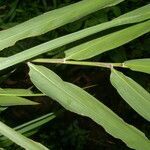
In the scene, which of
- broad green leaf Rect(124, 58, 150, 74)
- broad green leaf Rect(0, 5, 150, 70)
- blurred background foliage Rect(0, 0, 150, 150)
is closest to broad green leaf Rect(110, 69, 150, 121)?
broad green leaf Rect(124, 58, 150, 74)

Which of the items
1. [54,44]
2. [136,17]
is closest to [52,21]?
[54,44]

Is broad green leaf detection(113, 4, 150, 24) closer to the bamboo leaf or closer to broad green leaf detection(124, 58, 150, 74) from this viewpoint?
broad green leaf detection(124, 58, 150, 74)

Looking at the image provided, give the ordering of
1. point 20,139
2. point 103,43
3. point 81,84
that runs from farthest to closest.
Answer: point 81,84 < point 103,43 < point 20,139

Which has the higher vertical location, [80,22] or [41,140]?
[80,22]

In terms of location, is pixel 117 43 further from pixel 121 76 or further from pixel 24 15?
pixel 24 15

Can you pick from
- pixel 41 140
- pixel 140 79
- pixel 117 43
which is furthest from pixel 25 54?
pixel 41 140

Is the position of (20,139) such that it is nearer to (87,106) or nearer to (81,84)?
(87,106)

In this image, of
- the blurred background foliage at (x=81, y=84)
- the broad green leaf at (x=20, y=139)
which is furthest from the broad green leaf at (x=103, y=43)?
Result: the blurred background foliage at (x=81, y=84)
